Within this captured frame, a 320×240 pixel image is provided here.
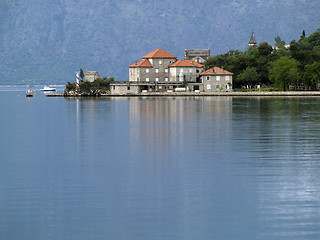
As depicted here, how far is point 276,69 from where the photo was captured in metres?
128

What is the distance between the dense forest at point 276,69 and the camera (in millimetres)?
125938

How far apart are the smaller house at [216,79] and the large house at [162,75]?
4238 mm

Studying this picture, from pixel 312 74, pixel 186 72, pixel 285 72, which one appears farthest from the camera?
pixel 186 72

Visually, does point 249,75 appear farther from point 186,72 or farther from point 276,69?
point 186,72

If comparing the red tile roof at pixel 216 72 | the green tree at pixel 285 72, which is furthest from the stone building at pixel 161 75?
→ the green tree at pixel 285 72

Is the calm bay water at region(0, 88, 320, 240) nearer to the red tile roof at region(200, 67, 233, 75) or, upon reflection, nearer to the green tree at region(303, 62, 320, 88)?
the green tree at region(303, 62, 320, 88)

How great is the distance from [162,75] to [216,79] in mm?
18144

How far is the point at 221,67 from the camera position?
148 m

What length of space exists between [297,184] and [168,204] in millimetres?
5423

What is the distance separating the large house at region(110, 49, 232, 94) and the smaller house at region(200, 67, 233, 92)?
4.24 m

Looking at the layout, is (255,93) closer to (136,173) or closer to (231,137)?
(231,137)

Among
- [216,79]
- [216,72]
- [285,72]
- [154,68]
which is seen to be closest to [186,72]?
[154,68]

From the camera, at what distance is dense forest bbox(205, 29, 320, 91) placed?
413 feet

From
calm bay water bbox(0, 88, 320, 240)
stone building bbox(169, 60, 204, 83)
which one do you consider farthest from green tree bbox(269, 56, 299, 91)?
calm bay water bbox(0, 88, 320, 240)
